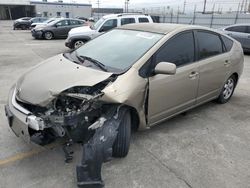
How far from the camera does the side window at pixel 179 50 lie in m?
3.29

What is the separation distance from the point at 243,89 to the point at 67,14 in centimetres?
6071

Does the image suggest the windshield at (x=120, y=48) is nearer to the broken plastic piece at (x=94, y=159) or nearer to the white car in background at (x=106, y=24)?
the broken plastic piece at (x=94, y=159)

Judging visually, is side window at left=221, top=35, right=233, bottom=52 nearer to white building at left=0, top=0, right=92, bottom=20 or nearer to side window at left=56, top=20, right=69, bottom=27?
side window at left=56, top=20, right=69, bottom=27

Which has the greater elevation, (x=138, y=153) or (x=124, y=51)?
(x=124, y=51)

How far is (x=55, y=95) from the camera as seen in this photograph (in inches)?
99.7

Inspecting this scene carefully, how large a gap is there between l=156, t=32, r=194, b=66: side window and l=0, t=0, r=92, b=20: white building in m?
57.8

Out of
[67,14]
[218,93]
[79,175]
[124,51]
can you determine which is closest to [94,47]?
[124,51]

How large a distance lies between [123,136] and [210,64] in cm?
204

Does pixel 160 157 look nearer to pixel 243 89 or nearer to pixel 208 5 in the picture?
pixel 243 89

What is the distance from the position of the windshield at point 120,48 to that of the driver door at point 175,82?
0.82ft

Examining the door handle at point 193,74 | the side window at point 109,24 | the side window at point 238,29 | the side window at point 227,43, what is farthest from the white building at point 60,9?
the door handle at point 193,74

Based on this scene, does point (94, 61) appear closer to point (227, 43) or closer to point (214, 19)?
point (227, 43)

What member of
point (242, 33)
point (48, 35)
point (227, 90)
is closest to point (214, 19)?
point (242, 33)

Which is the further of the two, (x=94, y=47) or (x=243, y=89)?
(x=243, y=89)
